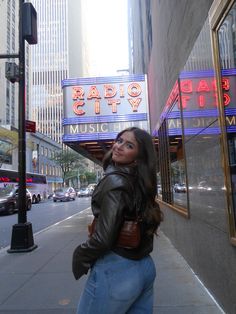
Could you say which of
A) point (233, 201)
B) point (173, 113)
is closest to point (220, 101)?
point (233, 201)

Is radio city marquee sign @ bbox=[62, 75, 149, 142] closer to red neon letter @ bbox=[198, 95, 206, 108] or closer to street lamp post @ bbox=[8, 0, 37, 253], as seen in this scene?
street lamp post @ bbox=[8, 0, 37, 253]

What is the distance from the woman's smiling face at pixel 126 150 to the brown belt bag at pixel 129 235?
15.4 inches

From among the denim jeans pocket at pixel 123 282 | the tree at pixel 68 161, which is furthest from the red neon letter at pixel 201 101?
the tree at pixel 68 161

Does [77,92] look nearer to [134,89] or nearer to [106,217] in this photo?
[134,89]

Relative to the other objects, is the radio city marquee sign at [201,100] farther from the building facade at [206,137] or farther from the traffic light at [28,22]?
the traffic light at [28,22]

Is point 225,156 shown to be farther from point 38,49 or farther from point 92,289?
point 38,49

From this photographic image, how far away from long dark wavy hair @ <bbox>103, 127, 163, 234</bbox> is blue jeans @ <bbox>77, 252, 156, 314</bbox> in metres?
0.23

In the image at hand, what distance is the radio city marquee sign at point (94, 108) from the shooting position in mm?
14445

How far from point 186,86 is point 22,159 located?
493cm

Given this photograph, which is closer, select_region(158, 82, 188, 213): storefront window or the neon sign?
select_region(158, 82, 188, 213): storefront window

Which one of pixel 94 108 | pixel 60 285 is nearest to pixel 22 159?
pixel 60 285

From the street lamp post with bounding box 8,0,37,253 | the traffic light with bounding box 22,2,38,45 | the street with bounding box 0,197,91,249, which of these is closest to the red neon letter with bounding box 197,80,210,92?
the street lamp post with bounding box 8,0,37,253

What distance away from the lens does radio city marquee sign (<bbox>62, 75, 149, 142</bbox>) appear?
47.4ft

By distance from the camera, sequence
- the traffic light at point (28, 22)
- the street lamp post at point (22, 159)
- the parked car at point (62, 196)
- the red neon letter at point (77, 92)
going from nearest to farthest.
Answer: the street lamp post at point (22, 159)
the traffic light at point (28, 22)
the red neon letter at point (77, 92)
the parked car at point (62, 196)
